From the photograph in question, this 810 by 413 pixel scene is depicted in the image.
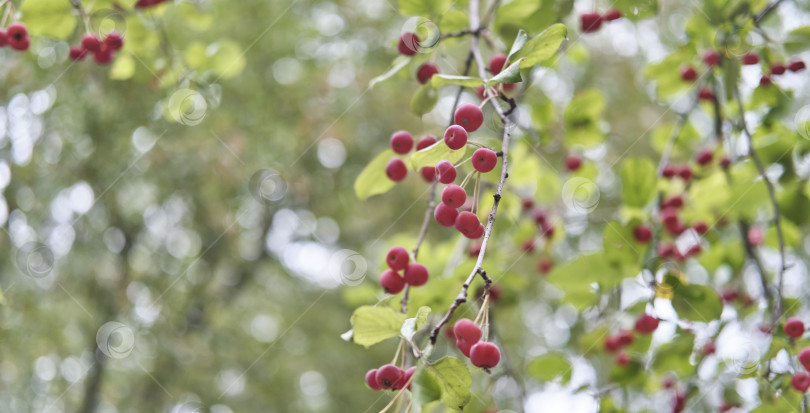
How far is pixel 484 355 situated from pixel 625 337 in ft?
4.34

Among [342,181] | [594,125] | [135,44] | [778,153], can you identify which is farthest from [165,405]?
[778,153]

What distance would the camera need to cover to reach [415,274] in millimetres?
1255

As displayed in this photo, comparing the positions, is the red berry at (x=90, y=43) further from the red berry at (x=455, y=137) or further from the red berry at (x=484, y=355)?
the red berry at (x=484, y=355)

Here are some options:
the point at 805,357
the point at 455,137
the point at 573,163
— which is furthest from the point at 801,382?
the point at 573,163

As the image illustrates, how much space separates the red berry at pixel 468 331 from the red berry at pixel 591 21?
1326 millimetres

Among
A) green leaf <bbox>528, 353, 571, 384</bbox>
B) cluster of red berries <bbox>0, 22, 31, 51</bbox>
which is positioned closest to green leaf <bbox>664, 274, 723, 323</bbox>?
green leaf <bbox>528, 353, 571, 384</bbox>

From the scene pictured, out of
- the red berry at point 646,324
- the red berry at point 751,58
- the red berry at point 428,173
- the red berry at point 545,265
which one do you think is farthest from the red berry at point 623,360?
the red berry at point 751,58

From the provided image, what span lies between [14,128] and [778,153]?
12.6ft

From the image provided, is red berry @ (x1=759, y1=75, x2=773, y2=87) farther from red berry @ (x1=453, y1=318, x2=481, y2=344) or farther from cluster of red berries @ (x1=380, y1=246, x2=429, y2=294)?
Answer: red berry @ (x1=453, y1=318, x2=481, y2=344)

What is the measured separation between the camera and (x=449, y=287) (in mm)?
1745

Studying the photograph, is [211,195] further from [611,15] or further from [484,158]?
[484,158]

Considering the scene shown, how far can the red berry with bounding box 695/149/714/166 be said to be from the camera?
2.31m

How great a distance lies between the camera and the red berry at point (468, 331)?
3.26 ft

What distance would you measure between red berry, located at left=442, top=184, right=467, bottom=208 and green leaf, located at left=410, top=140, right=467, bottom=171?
0.23 feet
